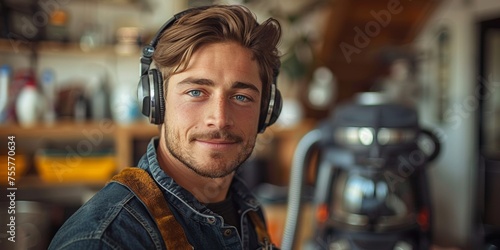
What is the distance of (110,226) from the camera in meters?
0.55

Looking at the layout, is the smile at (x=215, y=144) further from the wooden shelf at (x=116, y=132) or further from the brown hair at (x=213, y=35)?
the wooden shelf at (x=116, y=132)

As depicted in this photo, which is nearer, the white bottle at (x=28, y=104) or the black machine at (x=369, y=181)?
the black machine at (x=369, y=181)

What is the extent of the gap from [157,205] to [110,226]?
68 mm

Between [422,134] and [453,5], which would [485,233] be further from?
[453,5]

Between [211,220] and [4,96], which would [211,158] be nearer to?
[211,220]

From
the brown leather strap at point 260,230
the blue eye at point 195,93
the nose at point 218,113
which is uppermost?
the blue eye at point 195,93

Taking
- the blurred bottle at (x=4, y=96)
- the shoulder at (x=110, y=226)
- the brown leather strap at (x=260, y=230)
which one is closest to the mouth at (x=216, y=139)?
the shoulder at (x=110, y=226)

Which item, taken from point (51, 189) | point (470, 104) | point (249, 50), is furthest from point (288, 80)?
point (249, 50)

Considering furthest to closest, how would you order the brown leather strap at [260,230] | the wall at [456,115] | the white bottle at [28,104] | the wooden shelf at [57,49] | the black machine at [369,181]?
the wall at [456,115], the wooden shelf at [57,49], the white bottle at [28,104], the black machine at [369,181], the brown leather strap at [260,230]

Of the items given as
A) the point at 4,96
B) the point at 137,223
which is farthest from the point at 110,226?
the point at 4,96

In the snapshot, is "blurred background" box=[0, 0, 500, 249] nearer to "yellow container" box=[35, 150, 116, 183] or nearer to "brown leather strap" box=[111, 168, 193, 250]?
"yellow container" box=[35, 150, 116, 183]

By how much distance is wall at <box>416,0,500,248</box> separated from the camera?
3154 millimetres

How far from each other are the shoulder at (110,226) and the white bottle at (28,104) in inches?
77.3

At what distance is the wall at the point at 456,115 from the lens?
124 inches
